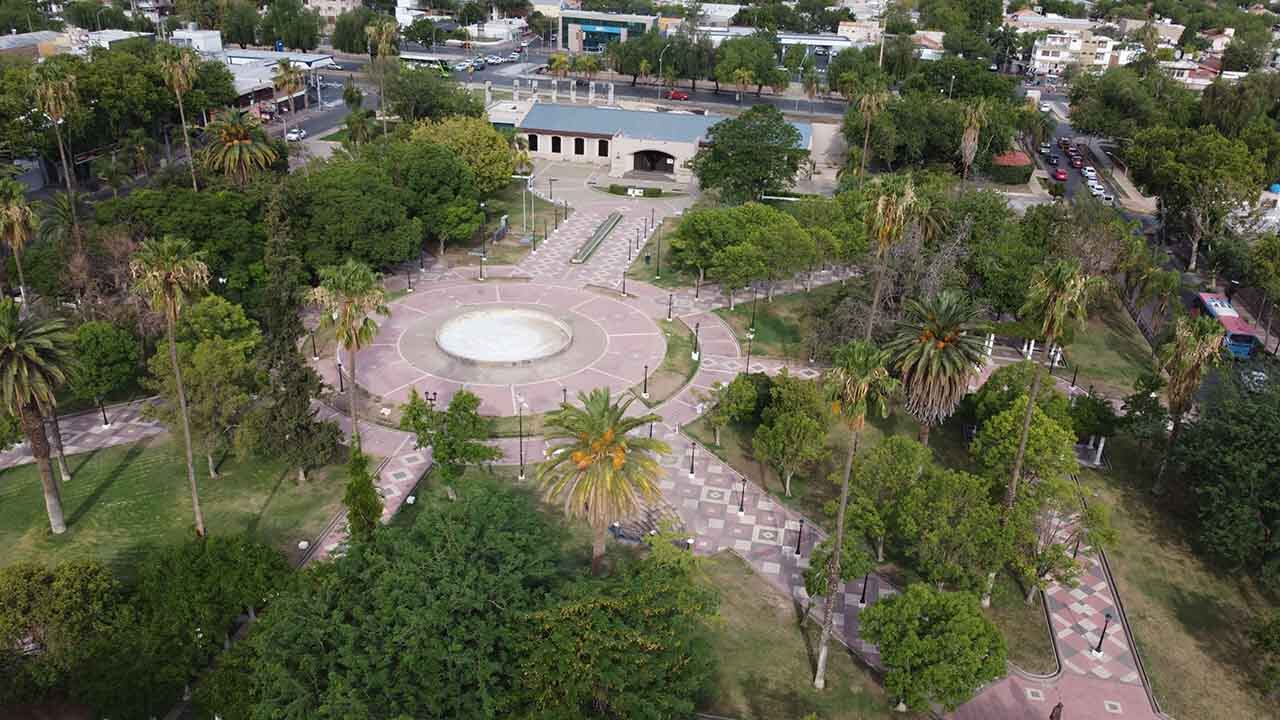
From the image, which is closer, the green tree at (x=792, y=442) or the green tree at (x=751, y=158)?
the green tree at (x=792, y=442)

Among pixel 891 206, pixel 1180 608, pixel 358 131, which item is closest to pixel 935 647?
pixel 1180 608

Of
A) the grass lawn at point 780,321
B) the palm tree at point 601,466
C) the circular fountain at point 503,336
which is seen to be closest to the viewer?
the palm tree at point 601,466

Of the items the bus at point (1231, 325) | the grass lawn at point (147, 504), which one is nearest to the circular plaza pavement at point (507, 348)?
the grass lawn at point (147, 504)

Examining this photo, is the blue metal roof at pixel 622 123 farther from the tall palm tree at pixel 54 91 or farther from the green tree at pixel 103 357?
the green tree at pixel 103 357

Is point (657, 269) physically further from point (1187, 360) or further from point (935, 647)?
point (935, 647)

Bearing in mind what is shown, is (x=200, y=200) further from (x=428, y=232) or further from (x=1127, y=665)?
(x=1127, y=665)

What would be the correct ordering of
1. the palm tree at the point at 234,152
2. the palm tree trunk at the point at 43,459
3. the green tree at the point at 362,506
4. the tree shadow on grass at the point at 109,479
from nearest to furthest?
the green tree at the point at 362,506 < the palm tree trunk at the point at 43,459 < the tree shadow on grass at the point at 109,479 < the palm tree at the point at 234,152
